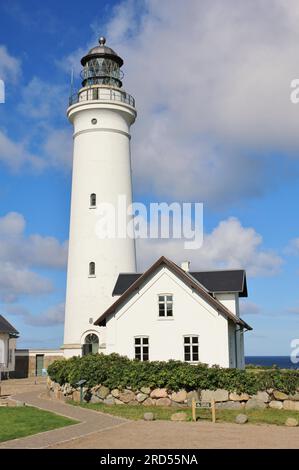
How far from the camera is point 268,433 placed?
15.8m

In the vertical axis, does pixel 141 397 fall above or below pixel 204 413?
above

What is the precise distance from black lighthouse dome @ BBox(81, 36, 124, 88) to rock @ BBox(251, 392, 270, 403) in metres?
22.2

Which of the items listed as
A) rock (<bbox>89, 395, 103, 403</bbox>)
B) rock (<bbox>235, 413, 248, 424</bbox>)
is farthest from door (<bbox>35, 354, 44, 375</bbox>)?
rock (<bbox>235, 413, 248, 424</bbox>)

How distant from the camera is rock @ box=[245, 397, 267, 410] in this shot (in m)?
21.7

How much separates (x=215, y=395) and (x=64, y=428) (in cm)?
776

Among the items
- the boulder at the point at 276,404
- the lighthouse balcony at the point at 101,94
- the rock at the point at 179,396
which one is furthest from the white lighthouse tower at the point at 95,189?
the boulder at the point at 276,404

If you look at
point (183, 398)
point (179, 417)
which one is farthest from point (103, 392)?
point (179, 417)

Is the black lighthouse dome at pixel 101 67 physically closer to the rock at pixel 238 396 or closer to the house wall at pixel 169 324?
the house wall at pixel 169 324

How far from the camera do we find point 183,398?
22.5m

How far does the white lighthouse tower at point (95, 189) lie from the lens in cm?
3325

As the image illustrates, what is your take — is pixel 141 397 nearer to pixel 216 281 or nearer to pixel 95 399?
pixel 95 399
